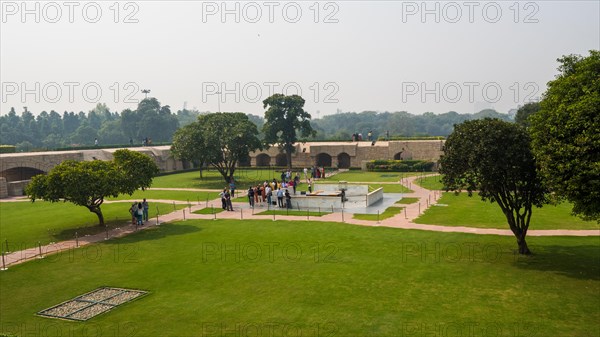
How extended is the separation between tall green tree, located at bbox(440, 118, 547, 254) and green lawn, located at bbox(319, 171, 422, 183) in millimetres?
26253

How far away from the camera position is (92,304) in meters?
13.8

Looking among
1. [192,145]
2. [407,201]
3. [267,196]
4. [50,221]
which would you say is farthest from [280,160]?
[50,221]

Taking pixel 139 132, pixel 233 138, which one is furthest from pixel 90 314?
pixel 139 132

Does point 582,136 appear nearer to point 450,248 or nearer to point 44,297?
point 450,248

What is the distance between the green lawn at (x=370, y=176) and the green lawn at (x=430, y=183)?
108 inches

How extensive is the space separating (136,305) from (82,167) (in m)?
12.4

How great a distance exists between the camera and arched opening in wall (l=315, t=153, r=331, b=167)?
60650mm

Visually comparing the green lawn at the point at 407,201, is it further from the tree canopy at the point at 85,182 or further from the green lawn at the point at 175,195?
the tree canopy at the point at 85,182

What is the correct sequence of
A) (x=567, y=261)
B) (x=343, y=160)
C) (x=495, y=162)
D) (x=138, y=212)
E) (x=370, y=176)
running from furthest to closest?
1. (x=343, y=160)
2. (x=370, y=176)
3. (x=138, y=212)
4. (x=567, y=261)
5. (x=495, y=162)

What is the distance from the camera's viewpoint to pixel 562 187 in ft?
45.9

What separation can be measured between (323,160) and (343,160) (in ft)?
9.70

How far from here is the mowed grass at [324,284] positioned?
1189 cm

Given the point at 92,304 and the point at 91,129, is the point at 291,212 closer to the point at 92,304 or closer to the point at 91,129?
the point at 92,304

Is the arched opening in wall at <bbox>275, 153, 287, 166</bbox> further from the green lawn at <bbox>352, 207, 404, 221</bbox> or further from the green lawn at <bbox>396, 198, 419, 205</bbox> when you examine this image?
the green lawn at <bbox>352, 207, 404, 221</bbox>
